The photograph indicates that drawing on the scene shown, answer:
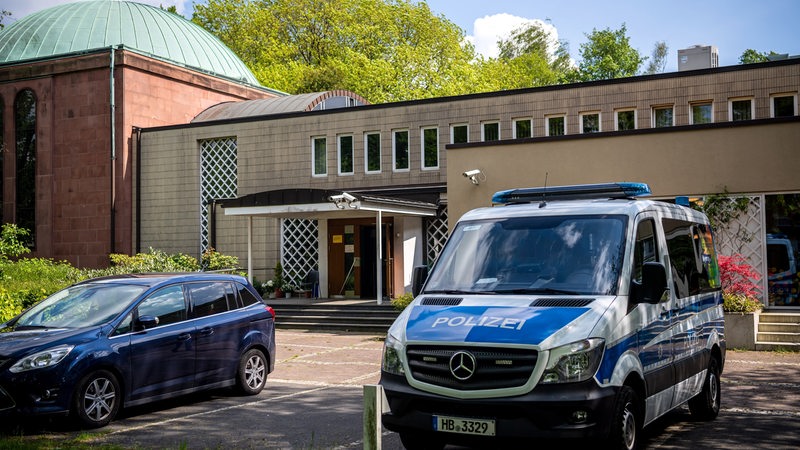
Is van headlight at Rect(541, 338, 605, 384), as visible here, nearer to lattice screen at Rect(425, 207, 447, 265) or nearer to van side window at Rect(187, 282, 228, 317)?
van side window at Rect(187, 282, 228, 317)

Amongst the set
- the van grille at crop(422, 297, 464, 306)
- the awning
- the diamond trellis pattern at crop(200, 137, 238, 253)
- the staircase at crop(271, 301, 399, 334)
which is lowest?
the staircase at crop(271, 301, 399, 334)

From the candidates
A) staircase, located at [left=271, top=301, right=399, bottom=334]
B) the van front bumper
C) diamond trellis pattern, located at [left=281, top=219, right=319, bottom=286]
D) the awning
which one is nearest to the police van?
the van front bumper

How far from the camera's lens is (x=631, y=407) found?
648 centimetres

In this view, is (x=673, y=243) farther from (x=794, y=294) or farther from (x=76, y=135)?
(x=76, y=135)

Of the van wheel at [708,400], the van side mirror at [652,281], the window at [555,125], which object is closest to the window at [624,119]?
the window at [555,125]

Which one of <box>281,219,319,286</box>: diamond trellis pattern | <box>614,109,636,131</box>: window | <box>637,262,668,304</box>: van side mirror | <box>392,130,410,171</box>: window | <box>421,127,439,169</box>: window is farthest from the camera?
<box>281,219,319,286</box>: diamond trellis pattern

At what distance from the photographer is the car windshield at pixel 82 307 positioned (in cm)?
959

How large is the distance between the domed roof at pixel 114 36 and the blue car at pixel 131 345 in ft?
73.0

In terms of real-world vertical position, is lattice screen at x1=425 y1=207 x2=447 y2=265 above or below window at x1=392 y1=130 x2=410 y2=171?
below

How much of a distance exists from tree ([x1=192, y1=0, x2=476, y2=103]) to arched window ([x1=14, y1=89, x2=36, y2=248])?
16758 millimetres

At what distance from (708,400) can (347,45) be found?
4413cm

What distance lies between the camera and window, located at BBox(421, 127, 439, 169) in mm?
25188

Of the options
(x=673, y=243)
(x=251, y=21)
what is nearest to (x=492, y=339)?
(x=673, y=243)

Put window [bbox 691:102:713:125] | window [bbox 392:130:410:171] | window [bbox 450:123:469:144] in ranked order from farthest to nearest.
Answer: window [bbox 392:130:410:171], window [bbox 450:123:469:144], window [bbox 691:102:713:125]
